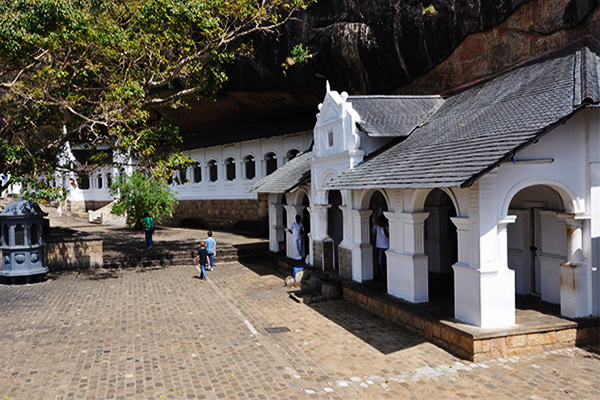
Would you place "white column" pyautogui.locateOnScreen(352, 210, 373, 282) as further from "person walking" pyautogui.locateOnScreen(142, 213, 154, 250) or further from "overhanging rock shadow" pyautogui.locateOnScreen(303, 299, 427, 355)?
"person walking" pyautogui.locateOnScreen(142, 213, 154, 250)

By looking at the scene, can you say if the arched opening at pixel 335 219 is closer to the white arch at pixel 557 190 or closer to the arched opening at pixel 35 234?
the white arch at pixel 557 190

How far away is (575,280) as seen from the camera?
8688 millimetres

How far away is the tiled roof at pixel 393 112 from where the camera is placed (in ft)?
41.2

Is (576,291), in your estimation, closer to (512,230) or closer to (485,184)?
(512,230)

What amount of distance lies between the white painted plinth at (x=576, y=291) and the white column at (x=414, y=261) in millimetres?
2609

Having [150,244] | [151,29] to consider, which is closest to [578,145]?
[151,29]

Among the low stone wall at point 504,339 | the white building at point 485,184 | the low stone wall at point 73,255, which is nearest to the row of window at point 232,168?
the low stone wall at point 73,255

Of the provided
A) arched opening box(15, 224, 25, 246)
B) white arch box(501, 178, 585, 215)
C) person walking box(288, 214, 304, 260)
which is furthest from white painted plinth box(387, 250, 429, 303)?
arched opening box(15, 224, 25, 246)

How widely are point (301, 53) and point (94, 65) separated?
9.72 meters

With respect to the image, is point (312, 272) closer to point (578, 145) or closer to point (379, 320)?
point (379, 320)

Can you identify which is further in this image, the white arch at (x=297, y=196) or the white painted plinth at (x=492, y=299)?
the white arch at (x=297, y=196)

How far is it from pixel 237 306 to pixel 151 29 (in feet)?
31.8

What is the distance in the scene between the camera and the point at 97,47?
15688 millimetres

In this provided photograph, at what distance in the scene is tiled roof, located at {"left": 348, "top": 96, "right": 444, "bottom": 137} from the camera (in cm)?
1256
